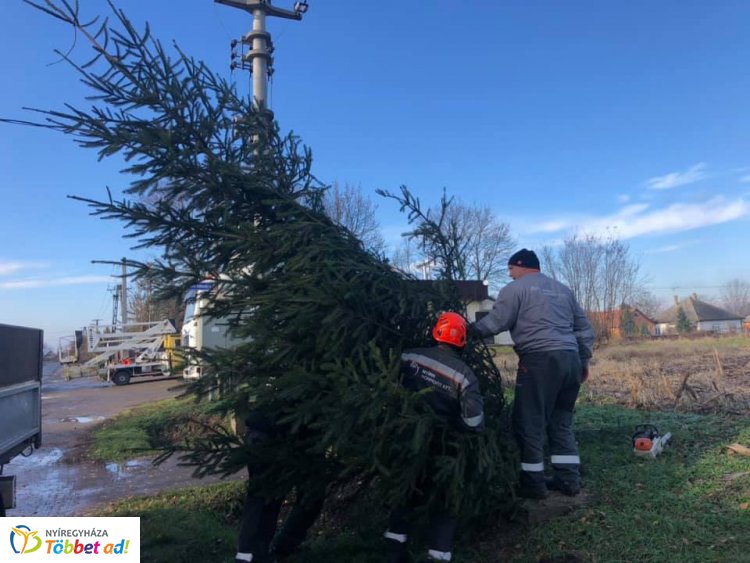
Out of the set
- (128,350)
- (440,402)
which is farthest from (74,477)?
(128,350)

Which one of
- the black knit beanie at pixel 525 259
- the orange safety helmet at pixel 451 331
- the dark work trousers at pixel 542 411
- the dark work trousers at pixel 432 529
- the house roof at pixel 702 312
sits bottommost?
the dark work trousers at pixel 432 529

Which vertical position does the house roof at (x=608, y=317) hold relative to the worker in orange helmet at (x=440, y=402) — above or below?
above

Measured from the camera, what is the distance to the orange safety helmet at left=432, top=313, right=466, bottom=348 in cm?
431

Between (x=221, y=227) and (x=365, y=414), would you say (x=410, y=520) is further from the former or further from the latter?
(x=221, y=227)

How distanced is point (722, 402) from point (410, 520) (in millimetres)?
5755

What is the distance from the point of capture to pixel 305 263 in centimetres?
450

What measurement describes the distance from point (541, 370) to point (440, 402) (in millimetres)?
1103

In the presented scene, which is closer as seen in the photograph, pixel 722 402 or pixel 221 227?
pixel 221 227

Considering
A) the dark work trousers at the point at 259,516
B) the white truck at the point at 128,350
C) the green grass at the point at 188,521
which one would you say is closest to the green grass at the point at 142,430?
the green grass at the point at 188,521

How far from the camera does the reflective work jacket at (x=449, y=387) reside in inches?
159

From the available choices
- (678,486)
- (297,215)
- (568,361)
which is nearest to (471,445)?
(568,361)

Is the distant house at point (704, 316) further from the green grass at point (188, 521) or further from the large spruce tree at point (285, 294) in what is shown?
the large spruce tree at point (285, 294)

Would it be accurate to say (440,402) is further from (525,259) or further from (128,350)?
(128,350)

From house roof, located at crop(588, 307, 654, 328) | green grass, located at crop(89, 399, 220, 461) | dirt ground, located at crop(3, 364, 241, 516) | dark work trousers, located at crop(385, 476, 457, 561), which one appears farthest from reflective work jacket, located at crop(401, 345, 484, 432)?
house roof, located at crop(588, 307, 654, 328)
